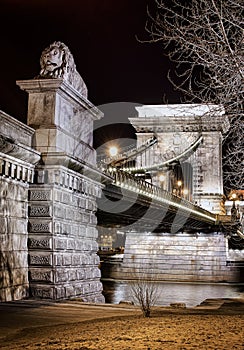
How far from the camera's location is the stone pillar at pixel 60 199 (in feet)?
37.8

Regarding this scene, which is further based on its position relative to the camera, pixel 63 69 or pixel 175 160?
pixel 175 160

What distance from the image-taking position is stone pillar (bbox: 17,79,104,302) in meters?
11.5

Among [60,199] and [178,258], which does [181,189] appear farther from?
[60,199]

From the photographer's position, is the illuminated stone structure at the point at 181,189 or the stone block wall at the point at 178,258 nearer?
the stone block wall at the point at 178,258

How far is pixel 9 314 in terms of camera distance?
338 inches

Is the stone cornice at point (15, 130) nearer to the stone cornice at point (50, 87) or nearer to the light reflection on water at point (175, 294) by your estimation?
the stone cornice at point (50, 87)

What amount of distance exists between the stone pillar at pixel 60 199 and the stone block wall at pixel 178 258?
1192 inches

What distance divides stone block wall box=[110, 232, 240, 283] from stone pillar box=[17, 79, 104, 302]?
1192 inches

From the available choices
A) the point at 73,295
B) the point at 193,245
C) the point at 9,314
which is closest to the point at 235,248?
the point at 193,245

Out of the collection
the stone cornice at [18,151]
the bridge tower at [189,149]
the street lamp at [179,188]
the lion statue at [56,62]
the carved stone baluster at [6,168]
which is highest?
the bridge tower at [189,149]

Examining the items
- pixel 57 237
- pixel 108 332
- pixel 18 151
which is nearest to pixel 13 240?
pixel 57 237

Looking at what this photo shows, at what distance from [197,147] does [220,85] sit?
1951 inches

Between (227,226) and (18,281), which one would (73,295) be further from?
(227,226)

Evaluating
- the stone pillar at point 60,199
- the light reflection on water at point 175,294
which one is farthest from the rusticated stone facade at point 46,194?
the light reflection on water at point 175,294
